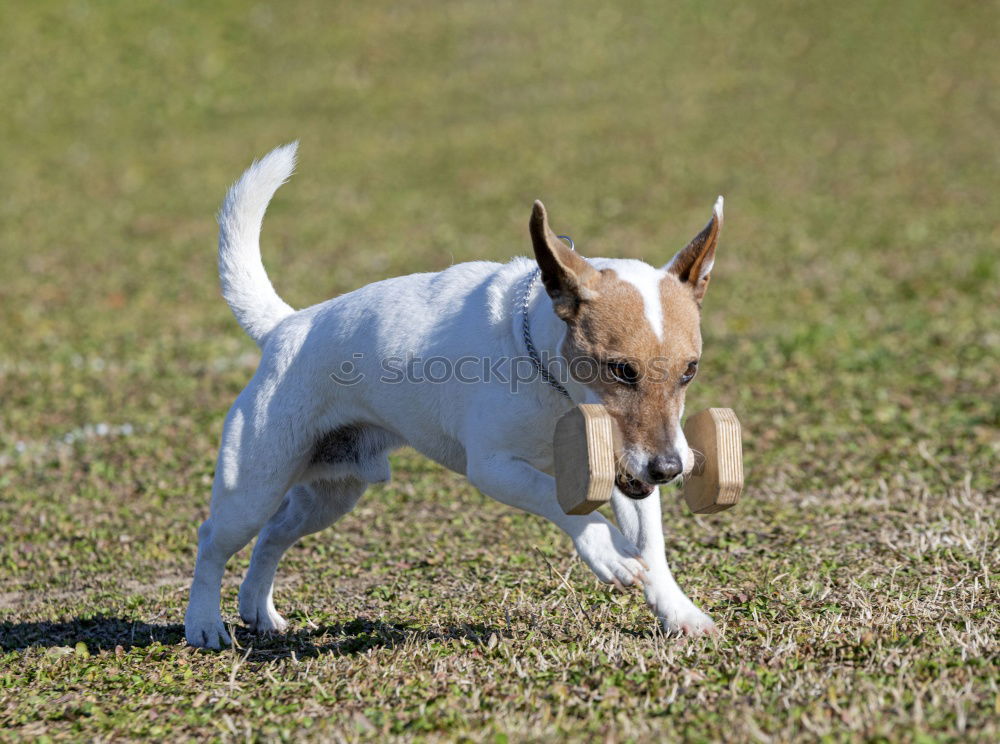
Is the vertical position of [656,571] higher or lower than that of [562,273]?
lower

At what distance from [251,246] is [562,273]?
2062 millimetres

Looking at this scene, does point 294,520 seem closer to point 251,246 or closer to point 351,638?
point 351,638

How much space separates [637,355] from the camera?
13.5 ft

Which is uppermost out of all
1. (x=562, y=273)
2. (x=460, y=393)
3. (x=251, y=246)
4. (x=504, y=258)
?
(x=504, y=258)

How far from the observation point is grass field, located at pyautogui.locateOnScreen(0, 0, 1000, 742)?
4.16m

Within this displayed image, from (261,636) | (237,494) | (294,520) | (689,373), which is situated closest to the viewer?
(689,373)

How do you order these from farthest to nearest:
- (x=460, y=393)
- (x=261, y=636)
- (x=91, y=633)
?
(x=91, y=633) < (x=261, y=636) < (x=460, y=393)

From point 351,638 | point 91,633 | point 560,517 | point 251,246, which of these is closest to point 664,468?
point 560,517

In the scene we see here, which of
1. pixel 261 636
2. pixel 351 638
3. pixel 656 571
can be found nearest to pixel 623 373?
pixel 656 571

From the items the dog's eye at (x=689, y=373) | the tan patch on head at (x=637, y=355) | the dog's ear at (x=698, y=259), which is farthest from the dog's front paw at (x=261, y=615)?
the dog's ear at (x=698, y=259)

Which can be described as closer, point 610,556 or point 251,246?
point 610,556

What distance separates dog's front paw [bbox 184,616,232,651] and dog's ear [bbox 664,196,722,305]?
2528 millimetres

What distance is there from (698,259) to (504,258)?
970 cm

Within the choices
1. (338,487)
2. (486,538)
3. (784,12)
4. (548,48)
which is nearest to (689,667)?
(338,487)
